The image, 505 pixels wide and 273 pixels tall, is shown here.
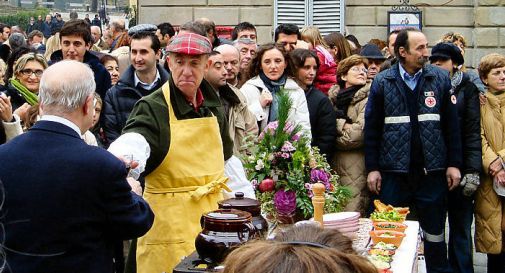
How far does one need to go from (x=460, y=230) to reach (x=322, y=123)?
157 cm

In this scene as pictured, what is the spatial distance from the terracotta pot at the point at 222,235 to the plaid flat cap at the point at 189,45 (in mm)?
1083

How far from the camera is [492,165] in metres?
6.96

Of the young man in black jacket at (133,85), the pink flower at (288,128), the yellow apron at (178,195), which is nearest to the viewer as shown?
the yellow apron at (178,195)

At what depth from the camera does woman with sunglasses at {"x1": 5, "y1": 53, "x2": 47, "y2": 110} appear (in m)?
6.19

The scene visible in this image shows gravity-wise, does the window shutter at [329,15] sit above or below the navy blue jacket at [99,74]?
above

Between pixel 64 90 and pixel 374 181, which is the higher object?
pixel 64 90

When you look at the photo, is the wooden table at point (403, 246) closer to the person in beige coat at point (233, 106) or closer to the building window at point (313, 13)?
the person in beige coat at point (233, 106)

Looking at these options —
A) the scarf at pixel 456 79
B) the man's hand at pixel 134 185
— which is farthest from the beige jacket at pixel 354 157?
the man's hand at pixel 134 185

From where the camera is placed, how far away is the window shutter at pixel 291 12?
45.4 feet

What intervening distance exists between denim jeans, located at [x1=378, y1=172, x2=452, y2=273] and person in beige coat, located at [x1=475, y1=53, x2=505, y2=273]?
0.41 m

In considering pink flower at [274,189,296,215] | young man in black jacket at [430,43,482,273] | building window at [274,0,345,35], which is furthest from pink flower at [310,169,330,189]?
building window at [274,0,345,35]

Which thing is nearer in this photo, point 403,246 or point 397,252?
point 397,252

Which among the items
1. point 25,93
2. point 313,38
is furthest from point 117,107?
point 313,38

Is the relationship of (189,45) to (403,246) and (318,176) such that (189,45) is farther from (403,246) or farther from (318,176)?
(403,246)
